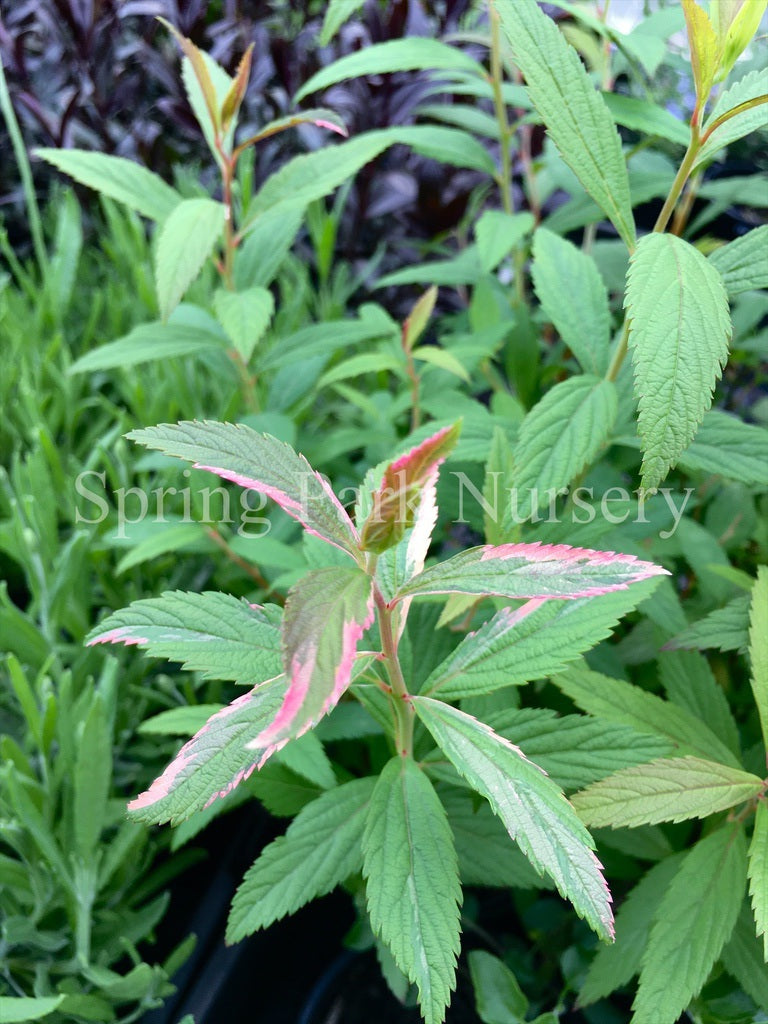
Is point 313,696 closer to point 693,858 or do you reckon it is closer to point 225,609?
point 225,609

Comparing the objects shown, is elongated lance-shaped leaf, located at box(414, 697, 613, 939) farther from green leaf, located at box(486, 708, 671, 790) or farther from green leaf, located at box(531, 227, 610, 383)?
green leaf, located at box(531, 227, 610, 383)

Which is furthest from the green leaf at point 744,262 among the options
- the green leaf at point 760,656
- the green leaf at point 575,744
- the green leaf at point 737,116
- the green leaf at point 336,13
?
the green leaf at point 336,13

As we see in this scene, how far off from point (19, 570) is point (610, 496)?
0.78 meters

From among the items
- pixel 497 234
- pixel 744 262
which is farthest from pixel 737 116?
pixel 497 234

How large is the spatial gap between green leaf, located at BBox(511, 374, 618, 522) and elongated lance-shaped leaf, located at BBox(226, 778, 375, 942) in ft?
0.85

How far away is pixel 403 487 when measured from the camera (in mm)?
404

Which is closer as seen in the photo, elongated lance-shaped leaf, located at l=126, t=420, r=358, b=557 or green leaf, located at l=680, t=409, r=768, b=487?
elongated lance-shaped leaf, located at l=126, t=420, r=358, b=557

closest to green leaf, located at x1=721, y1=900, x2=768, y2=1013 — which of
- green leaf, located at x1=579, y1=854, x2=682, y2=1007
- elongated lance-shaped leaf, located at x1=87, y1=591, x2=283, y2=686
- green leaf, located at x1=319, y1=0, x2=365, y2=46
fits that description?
green leaf, located at x1=579, y1=854, x2=682, y2=1007

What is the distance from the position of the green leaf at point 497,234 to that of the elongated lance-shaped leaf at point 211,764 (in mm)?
620

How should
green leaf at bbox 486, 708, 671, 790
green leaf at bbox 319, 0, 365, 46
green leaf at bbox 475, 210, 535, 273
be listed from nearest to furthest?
green leaf at bbox 486, 708, 671, 790, green leaf at bbox 319, 0, 365, 46, green leaf at bbox 475, 210, 535, 273

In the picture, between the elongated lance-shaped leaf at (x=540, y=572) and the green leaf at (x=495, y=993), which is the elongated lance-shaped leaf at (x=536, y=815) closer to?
the elongated lance-shaped leaf at (x=540, y=572)

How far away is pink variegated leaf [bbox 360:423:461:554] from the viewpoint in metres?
0.40

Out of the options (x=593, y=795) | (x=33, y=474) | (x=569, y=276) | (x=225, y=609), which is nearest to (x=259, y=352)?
(x=33, y=474)

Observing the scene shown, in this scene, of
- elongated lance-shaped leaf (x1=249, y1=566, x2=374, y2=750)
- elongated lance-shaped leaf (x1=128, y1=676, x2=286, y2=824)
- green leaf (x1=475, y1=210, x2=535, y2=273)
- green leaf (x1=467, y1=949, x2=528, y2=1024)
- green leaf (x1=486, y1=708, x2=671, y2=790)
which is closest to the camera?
elongated lance-shaped leaf (x1=249, y1=566, x2=374, y2=750)
